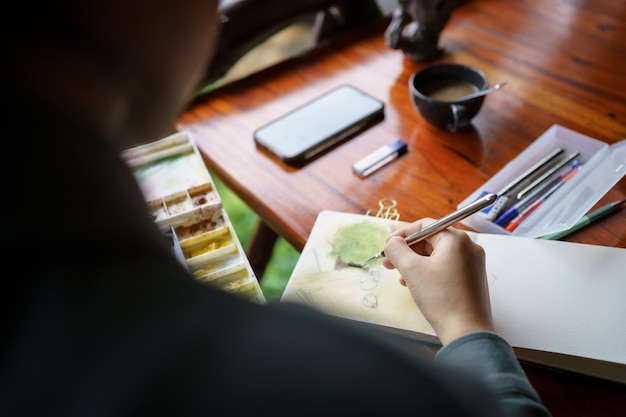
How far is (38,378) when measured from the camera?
0.25m

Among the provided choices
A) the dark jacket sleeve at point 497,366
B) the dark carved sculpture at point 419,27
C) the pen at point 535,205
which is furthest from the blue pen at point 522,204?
the dark carved sculpture at point 419,27

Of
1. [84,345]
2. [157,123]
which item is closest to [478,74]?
→ [157,123]

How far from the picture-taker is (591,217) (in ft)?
2.40

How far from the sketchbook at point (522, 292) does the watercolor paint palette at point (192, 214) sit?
2.9 inches

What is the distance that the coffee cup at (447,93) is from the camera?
2.87 ft

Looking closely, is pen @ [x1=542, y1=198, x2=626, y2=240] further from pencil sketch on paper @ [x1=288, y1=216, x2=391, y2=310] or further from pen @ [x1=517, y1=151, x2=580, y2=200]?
pencil sketch on paper @ [x1=288, y1=216, x2=391, y2=310]

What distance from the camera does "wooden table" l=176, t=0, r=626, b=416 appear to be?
806mm

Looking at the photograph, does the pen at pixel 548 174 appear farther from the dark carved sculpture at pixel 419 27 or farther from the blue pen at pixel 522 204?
the dark carved sculpture at pixel 419 27

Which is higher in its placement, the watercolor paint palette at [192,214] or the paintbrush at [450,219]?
the paintbrush at [450,219]

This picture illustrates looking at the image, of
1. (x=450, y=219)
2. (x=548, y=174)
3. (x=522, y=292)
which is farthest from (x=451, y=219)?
(x=548, y=174)

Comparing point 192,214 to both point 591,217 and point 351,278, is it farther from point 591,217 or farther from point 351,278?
point 591,217

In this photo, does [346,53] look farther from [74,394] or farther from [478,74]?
[74,394]

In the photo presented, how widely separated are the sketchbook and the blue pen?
0.04m

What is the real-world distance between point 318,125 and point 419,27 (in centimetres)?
28
